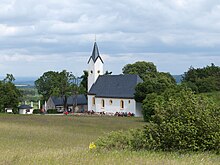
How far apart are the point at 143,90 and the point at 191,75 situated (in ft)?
104

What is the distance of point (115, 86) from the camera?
85875 mm

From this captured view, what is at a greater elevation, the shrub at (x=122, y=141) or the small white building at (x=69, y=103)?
the small white building at (x=69, y=103)

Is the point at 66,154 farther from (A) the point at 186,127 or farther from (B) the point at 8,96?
(B) the point at 8,96

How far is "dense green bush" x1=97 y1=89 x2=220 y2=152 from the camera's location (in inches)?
531

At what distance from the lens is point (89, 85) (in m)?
93.4

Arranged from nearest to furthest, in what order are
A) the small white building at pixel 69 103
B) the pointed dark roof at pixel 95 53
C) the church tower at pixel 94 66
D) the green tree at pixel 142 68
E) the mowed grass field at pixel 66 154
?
the mowed grass field at pixel 66 154 → the church tower at pixel 94 66 → the pointed dark roof at pixel 95 53 → the small white building at pixel 69 103 → the green tree at pixel 142 68

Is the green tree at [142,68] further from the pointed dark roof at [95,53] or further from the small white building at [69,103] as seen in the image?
the small white building at [69,103]

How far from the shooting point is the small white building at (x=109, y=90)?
81.7m

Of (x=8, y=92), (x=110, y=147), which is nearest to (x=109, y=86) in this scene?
(x=8, y=92)

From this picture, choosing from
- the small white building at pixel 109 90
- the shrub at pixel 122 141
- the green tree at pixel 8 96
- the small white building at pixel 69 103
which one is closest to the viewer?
Answer: the shrub at pixel 122 141

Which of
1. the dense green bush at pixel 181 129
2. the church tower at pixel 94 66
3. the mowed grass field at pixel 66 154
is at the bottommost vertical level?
the mowed grass field at pixel 66 154

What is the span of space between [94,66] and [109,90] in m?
8.68

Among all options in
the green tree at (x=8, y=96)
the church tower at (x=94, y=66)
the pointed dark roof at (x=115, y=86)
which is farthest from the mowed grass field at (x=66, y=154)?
the church tower at (x=94, y=66)

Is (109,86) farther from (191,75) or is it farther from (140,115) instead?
(191,75)
